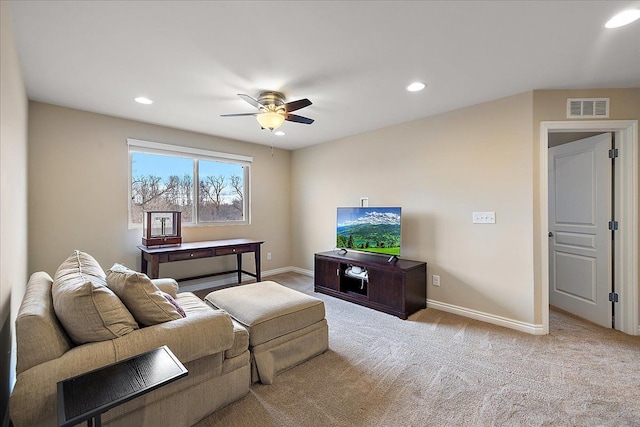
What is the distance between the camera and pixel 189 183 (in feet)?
14.1

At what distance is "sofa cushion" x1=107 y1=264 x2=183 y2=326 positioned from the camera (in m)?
1.58

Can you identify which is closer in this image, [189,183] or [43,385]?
[43,385]

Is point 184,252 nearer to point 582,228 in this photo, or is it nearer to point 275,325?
point 275,325

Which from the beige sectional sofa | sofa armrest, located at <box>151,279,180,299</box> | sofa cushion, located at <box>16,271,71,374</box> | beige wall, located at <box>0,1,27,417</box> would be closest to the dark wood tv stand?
the beige sectional sofa

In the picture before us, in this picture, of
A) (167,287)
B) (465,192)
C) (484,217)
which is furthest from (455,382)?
(167,287)

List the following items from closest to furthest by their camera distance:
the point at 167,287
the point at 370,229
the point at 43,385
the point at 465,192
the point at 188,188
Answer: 1. the point at 43,385
2. the point at 167,287
3. the point at 465,192
4. the point at 370,229
5. the point at 188,188

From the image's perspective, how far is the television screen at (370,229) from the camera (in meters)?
3.59

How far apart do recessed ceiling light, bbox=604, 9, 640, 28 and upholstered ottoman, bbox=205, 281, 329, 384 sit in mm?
2822

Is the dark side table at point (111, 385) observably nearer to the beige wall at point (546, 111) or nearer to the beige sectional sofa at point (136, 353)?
the beige sectional sofa at point (136, 353)

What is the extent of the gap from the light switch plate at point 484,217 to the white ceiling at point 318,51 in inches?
48.9

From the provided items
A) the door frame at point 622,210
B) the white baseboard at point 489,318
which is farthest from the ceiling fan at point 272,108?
the white baseboard at point 489,318

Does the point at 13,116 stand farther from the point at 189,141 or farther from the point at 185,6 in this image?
the point at 189,141

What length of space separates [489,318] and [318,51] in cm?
317

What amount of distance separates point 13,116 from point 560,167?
211 inches
